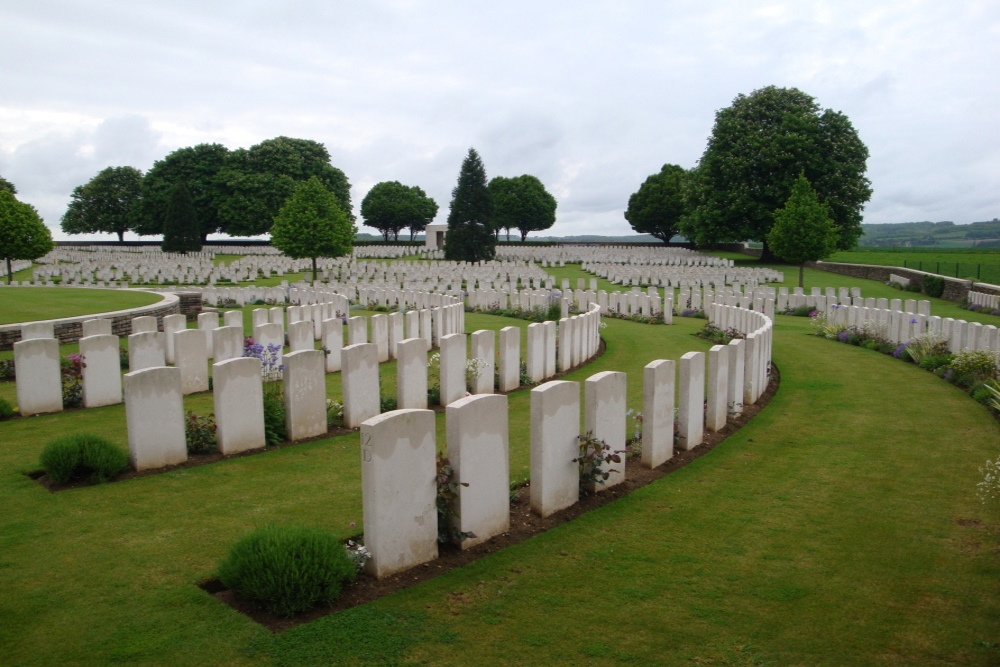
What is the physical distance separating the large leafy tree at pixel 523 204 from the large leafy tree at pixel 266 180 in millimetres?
25621

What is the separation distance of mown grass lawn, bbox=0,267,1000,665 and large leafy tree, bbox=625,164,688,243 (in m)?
72.7

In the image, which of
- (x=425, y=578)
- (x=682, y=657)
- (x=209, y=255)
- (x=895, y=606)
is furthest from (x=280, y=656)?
(x=209, y=255)

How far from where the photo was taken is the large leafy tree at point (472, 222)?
5100 cm

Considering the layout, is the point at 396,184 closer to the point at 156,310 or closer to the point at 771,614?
the point at 156,310

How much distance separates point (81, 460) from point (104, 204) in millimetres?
82215

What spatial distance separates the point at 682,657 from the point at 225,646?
2410mm

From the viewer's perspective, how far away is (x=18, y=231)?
29.1 m

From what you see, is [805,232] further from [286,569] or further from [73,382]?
[286,569]

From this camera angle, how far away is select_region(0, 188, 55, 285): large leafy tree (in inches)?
1130

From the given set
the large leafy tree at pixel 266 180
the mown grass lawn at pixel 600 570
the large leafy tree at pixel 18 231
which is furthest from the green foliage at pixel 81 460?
the large leafy tree at pixel 266 180

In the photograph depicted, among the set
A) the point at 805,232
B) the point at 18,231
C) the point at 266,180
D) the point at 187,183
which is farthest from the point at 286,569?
the point at 187,183

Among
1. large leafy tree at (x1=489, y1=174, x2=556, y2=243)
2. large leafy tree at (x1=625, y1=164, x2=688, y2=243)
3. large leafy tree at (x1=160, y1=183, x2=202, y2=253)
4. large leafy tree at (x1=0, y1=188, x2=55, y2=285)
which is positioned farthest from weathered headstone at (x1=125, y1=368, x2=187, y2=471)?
large leafy tree at (x1=489, y1=174, x2=556, y2=243)

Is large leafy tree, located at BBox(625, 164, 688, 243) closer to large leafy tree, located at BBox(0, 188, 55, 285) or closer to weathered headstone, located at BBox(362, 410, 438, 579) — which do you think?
large leafy tree, located at BBox(0, 188, 55, 285)

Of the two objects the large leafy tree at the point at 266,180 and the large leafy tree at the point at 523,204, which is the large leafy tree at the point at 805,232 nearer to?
the large leafy tree at the point at 266,180
